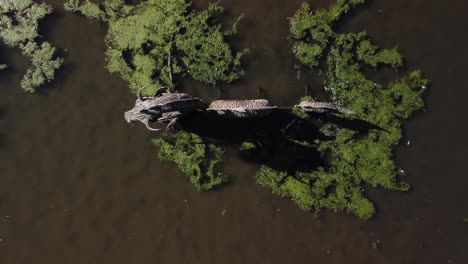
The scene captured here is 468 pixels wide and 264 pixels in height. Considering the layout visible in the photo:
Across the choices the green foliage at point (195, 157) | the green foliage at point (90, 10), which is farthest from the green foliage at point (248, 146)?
the green foliage at point (90, 10)

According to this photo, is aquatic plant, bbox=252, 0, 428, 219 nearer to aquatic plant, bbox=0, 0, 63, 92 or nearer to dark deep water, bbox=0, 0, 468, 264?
dark deep water, bbox=0, 0, 468, 264

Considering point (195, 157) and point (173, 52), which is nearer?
point (195, 157)

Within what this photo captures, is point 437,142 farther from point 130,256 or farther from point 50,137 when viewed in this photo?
point 50,137

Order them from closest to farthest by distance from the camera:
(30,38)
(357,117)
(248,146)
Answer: (357,117), (248,146), (30,38)

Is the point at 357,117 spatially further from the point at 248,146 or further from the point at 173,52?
the point at 173,52

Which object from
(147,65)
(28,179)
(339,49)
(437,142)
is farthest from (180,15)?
(437,142)

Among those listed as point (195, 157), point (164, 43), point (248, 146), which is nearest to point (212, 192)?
point (195, 157)

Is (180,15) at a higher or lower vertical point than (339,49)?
higher
